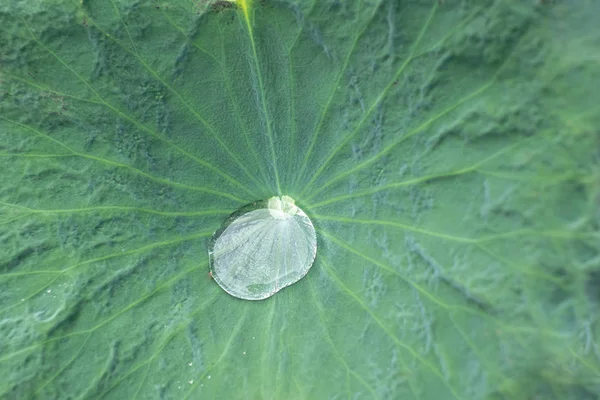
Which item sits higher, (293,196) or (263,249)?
(293,196)

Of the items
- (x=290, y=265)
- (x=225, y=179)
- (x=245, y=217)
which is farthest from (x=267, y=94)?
(x=290, y=265)

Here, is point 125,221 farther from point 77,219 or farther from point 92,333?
point 92,333

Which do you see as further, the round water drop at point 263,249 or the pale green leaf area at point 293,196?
the round water drop at point 263,249

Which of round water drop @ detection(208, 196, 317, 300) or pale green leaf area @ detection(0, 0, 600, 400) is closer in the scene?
pale green leaf area @ detection(0, 0, 600, 400)
